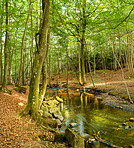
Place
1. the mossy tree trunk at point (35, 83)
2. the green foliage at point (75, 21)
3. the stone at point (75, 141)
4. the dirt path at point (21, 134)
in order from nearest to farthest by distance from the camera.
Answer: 1. the dirt path at point (21, 134)
2. the stone at point (75, 141)
3. the mossy tree trunk at point (35, 83)
4. the green foliage at point (75, 21)

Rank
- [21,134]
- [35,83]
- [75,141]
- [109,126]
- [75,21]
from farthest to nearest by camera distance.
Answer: [75,21]
[109,126]
[35,83]
[75,141]
[21,134]

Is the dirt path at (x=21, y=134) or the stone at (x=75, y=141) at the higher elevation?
the dirt path at (x=21, y=134)

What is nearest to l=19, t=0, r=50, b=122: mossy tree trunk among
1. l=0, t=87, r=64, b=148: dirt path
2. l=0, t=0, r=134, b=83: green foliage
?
l=0, t=87, r=64, b=148: dirt path

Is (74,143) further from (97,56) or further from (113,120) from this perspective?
(97,56)

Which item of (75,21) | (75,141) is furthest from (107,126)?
(75,21)

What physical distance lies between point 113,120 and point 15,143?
604 cm

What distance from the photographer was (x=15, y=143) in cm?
339

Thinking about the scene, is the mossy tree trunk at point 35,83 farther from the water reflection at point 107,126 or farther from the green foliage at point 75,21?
the water reflection at point 107,126

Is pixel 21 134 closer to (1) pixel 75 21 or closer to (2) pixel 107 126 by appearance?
(2) pixel 107 126

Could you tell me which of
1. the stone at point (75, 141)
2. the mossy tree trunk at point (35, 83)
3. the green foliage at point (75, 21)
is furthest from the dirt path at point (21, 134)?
the green foliage at point (75, 21)

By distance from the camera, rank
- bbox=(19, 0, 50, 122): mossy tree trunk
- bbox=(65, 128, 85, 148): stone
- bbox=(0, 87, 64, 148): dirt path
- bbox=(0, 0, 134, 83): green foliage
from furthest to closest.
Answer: bbox=(0, 0, 134, 83): green foliage, bbox=(19, 0, 50, 122): mossy tree trunk, bbox=(65, 128, 85, 148): stone, bbox=(0, 87, 64, 148): dirt path

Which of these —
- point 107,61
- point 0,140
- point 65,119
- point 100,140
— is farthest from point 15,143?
point 107,61

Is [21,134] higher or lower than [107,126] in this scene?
higher

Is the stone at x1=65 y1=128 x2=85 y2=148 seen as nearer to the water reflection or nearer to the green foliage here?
the water reflection
